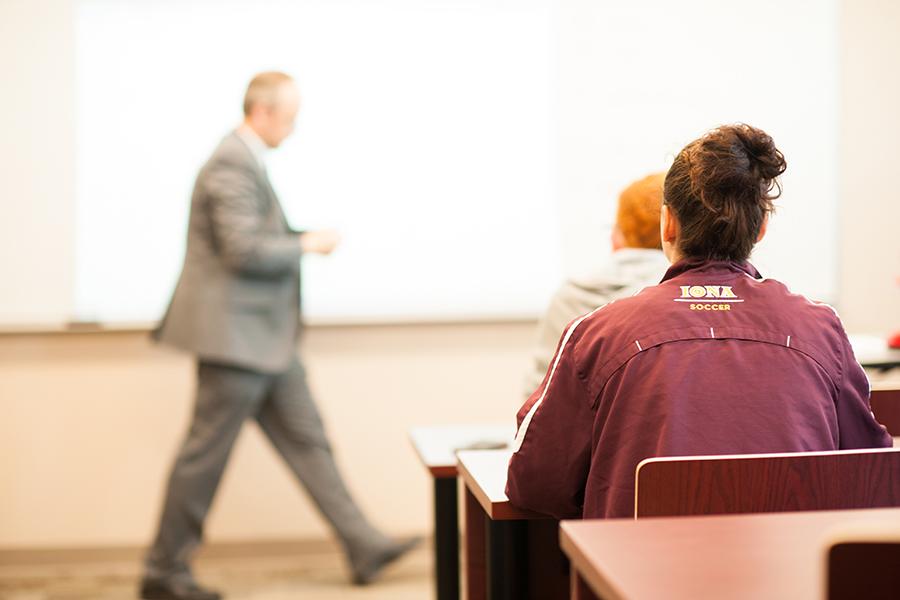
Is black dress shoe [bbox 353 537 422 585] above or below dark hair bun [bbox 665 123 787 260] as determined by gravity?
below

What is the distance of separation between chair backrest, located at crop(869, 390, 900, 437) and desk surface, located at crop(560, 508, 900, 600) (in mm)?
807

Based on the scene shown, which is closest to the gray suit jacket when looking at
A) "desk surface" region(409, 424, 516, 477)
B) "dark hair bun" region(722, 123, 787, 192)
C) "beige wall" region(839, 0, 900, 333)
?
"desk surface" region(409, 424, 516, 477)

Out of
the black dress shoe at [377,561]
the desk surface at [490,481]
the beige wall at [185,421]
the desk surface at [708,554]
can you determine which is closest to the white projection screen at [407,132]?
the beige wall at [185,421]

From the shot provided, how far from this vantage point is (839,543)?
857 millimetres

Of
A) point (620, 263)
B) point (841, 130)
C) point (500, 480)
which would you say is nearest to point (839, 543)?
point (500, 480)

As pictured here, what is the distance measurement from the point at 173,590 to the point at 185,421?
66cm

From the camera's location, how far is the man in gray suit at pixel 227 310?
3.27 meters

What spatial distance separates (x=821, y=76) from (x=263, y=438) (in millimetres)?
2465

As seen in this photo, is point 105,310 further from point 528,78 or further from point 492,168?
point 528,78

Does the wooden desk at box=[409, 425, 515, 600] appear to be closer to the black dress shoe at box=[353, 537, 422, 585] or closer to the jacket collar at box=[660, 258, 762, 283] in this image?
the jacket collar at box=[660, 258, 762, 283]

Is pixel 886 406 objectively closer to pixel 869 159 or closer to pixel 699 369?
pixel 699 369

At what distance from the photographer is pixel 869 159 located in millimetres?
4043

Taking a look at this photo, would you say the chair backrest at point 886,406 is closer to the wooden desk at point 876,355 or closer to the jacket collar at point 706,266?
the wooden desk at point 876,355

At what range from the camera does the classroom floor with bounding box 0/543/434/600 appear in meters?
3.49
